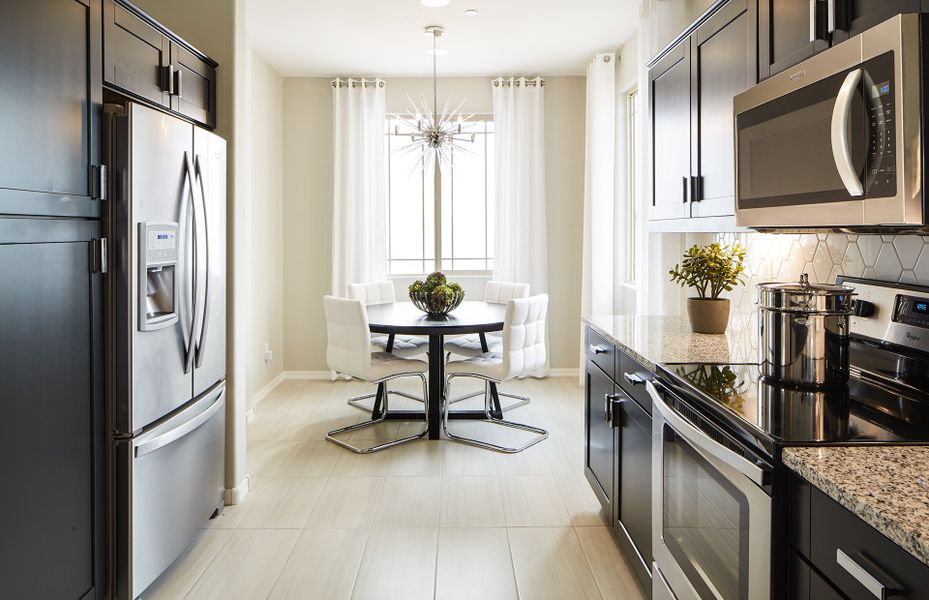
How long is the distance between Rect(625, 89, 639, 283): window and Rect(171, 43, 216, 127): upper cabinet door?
3.49 m

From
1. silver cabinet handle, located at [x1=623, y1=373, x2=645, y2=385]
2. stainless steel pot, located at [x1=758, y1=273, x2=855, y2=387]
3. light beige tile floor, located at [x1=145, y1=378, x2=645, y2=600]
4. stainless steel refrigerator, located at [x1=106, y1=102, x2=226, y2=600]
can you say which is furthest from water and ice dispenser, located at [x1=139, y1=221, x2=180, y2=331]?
stainless steel pot, located at [x1=758, y1=273, x2=855, y2=387]

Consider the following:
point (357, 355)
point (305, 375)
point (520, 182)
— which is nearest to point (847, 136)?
point (357, 355)

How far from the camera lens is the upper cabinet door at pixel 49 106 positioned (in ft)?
5.50

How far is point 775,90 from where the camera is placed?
181 centimetres

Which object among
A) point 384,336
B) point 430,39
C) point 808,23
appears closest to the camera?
point 808,23

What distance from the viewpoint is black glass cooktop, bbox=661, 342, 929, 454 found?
130 centimetres

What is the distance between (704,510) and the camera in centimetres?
Answer: 163

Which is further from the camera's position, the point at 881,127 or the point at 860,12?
the point at 860,12

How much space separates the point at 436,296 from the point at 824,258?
8.13ft

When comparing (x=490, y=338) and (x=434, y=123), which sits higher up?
(x=434, y=123)

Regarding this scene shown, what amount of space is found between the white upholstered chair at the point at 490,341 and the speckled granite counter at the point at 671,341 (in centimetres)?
154

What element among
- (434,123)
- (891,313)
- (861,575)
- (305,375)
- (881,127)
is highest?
(434,123)

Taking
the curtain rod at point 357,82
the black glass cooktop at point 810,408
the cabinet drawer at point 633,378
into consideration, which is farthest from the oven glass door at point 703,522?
the curtain rod at point 357,82

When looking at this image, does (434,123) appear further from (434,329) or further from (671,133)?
(671,133)
